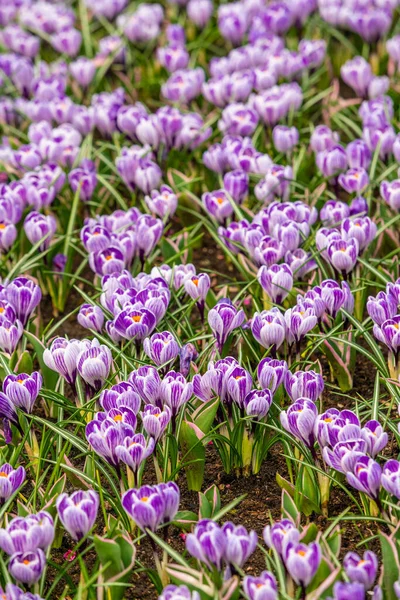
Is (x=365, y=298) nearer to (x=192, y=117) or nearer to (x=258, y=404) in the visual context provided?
(x=258, y=404)

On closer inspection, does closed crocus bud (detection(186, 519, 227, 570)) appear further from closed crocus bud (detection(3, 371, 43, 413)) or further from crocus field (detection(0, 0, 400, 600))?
closed crocus bud (detection(3, 371, 43, 413))

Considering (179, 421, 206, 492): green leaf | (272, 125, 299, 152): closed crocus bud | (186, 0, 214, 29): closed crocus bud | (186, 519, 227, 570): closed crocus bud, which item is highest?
(186, 0, 214, 29): closed crocus bud

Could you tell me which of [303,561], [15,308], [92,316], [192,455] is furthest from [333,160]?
[303,561]

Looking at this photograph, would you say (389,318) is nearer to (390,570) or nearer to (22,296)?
(390,570)

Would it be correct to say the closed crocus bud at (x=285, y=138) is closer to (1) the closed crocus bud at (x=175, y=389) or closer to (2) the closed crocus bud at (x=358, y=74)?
(2) the closed crocus bud at (x=358, y=74)

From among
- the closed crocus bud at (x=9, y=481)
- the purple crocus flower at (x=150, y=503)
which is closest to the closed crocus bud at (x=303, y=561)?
the purple crocus flower at (x=150, y=503)

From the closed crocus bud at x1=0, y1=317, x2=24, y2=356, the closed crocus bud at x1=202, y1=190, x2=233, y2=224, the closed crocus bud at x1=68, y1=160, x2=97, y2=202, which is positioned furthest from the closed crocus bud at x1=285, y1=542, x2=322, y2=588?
the closed crocus bud at x1=68, y1=160, x2=97, y2=202
